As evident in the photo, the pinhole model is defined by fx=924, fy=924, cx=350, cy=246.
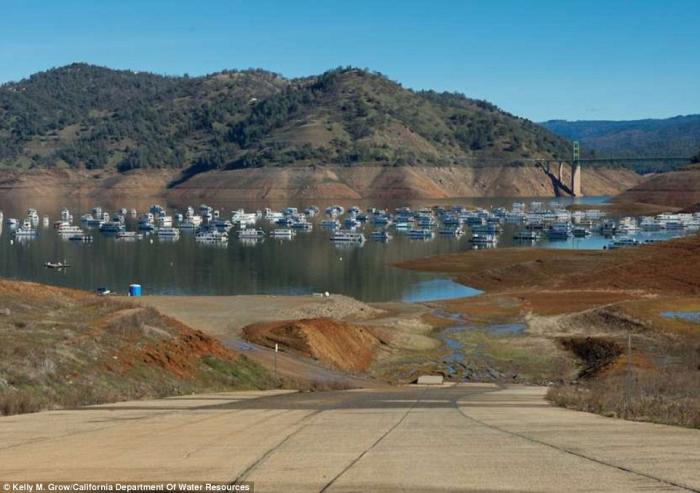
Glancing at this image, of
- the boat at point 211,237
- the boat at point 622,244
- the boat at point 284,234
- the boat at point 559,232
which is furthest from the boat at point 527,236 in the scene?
the boat at point 211,237

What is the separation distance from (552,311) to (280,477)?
2099 inches

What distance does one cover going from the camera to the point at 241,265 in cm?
10331

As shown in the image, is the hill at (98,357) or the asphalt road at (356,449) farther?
the hill at (98,357)

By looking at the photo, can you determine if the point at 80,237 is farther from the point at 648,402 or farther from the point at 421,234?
A: the point at 648,402

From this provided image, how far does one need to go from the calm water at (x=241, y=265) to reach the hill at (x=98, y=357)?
42.5m

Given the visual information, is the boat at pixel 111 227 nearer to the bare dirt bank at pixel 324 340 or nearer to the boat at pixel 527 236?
the boat at pixel 527 236

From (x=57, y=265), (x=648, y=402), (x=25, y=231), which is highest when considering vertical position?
(x=25, y=231)

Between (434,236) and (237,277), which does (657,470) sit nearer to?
(237,277)

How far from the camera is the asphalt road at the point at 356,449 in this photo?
37.9 feet

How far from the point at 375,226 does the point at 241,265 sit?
218 feet

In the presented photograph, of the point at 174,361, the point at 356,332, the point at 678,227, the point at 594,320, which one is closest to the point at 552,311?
the point at 594,320

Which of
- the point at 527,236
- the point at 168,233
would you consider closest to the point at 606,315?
the point at 527,236

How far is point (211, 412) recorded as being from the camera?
66.3 ft

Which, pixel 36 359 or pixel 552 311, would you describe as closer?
pixel 36 359
